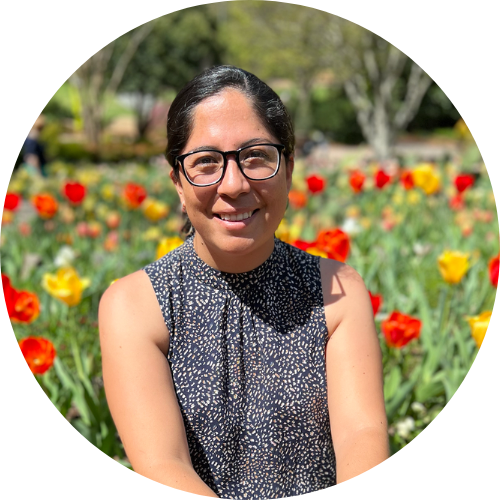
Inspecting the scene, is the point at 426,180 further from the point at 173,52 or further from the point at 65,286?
the point at 173,52

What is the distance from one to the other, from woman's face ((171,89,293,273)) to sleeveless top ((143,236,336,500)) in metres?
0.15

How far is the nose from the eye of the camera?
54.0 inches

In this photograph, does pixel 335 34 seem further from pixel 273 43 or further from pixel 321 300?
pixel 321 300

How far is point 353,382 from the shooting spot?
1464 millimetres

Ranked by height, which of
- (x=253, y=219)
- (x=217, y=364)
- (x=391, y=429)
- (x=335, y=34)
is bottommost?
(x=391, y=429)

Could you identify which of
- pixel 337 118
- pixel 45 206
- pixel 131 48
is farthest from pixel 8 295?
pixel 337 118

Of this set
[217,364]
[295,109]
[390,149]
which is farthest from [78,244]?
[295,109]

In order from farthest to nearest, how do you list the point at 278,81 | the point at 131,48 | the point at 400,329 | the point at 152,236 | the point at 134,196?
the point at 278,81, the point at 131,48, the point at 134,196, the point at 152,236, the point at 400,329

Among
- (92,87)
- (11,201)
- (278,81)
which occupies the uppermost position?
(278,81)

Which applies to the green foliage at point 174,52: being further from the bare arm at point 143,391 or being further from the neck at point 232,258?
the bare arm at point 143,391

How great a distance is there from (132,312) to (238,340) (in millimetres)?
276

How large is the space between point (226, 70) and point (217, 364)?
2.35 ft

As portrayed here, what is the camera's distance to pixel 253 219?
4.66 ft

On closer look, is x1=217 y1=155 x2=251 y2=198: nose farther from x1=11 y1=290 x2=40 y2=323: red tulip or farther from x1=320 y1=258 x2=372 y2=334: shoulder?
x1=11 y1=290 x2=40 y2=323: red tulip
